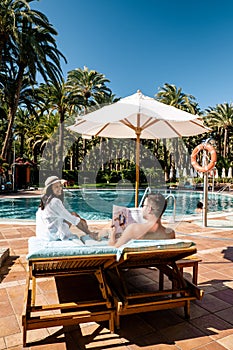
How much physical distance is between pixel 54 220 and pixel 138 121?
2.52m

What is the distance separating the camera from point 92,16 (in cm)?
1227

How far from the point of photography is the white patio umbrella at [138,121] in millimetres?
3531

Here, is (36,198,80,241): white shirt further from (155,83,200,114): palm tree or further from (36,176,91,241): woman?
(155,83,200,114): palm tree

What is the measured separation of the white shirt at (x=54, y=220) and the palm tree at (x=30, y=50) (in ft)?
54.7

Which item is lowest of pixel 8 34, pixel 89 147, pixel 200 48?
pixel 89 147

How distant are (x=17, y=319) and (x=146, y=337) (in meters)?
1.19

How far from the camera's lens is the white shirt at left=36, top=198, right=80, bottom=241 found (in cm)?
330

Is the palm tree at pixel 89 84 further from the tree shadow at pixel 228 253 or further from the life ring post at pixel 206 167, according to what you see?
the tree shadow at pixel 228 253

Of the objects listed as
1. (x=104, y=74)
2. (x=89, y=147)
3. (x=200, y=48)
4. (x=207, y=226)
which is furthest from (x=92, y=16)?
(x=89, y=147)

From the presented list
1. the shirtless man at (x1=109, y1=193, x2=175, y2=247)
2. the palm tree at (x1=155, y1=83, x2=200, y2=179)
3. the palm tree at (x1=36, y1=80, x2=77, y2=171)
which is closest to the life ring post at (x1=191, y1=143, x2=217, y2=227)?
the shirtless man at (x1=109, y1=193, x2=175, y2=247)

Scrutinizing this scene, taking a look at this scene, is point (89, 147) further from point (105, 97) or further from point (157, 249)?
point (157, 249)

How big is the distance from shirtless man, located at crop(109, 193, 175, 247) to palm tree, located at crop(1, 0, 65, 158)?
1740cm

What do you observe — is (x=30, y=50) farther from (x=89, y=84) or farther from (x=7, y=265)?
(x=7, y=265)

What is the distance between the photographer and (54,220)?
3.36 metres
